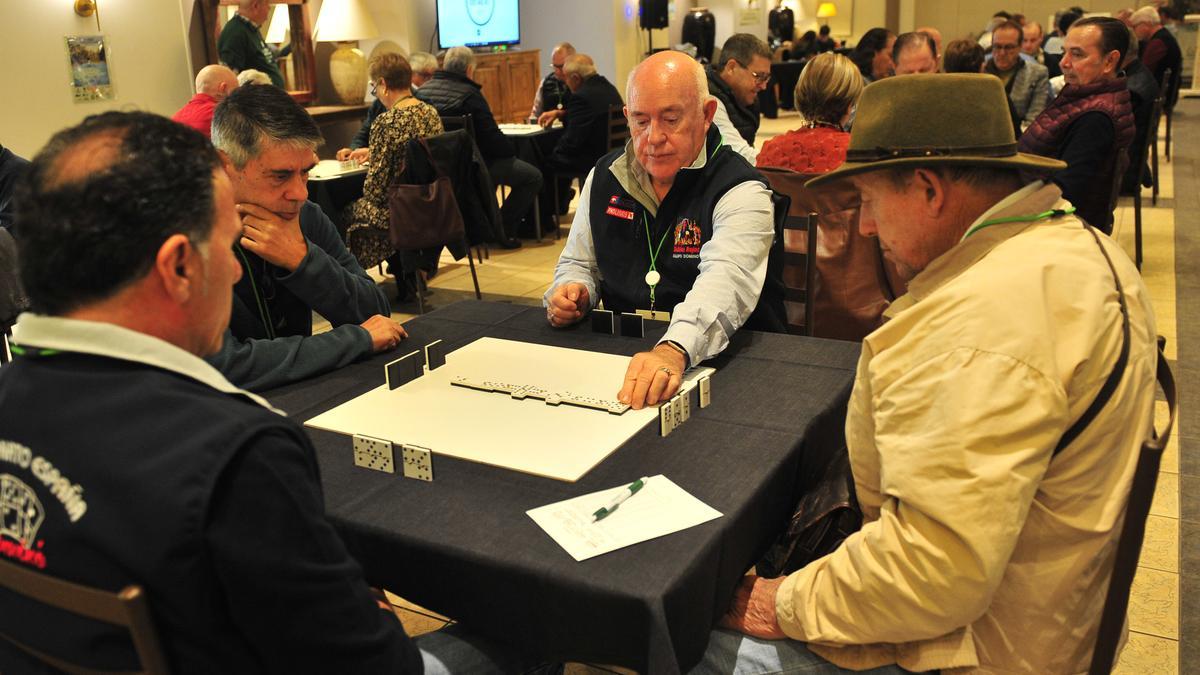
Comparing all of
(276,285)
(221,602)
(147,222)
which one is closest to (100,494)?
(221,602)

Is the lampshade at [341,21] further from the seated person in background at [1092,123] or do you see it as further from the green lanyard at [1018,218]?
the green lanyard at [1018,218]

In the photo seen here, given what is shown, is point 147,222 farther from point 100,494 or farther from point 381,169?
point 381,169

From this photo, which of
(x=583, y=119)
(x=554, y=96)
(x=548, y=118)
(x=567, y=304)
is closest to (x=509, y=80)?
(x=554, y=96)

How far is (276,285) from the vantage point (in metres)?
2.28

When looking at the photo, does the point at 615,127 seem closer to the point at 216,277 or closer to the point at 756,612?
the point at 756,612

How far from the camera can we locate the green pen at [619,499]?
4.56ft

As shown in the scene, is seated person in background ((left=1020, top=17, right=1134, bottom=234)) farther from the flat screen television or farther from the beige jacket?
the flat screen television

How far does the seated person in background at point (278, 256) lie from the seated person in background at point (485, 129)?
165 inches

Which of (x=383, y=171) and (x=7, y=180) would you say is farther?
(x=383, y=171)

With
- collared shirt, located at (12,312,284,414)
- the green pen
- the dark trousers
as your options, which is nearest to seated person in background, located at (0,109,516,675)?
collared shirt, located at (12,312,284,414)

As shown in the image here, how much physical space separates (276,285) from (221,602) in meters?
1.44

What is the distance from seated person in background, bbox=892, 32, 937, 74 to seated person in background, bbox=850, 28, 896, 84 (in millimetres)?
1045

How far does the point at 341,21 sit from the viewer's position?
26.4ft

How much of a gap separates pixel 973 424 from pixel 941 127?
0.46 meters
